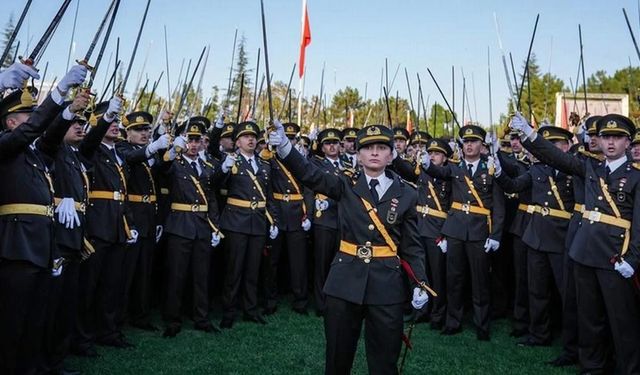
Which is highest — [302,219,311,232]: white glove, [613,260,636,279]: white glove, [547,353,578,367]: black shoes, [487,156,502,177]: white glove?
[487,156,502,177]: white glove

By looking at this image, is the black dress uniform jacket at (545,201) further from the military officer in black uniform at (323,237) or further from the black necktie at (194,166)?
the black necktie at (194,166)

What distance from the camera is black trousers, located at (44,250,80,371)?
540 cm


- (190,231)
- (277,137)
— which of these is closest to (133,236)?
(190,231)

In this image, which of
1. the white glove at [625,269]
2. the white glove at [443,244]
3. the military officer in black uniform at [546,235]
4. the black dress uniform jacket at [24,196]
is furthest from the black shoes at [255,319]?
the white glove at [625,269]

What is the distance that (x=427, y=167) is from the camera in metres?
8.23

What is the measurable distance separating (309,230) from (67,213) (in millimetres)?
4976

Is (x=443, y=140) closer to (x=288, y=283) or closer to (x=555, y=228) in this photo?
(x=555, y=228)

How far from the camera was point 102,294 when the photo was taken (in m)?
6.62

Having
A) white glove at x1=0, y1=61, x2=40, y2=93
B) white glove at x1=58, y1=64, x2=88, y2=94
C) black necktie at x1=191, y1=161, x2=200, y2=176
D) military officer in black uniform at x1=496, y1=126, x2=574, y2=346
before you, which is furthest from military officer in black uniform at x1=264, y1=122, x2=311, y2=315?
white glove at x1=0, y1=61, x2=40, y2=93

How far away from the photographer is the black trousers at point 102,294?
6312 mm

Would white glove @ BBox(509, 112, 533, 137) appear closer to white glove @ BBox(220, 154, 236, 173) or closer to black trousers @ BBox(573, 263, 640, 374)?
black trousers @ BBox(573, 263, 640, 374)

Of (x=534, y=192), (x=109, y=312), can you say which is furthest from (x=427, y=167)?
(x=109, y=312)

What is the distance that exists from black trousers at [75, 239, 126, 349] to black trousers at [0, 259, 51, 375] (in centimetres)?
152

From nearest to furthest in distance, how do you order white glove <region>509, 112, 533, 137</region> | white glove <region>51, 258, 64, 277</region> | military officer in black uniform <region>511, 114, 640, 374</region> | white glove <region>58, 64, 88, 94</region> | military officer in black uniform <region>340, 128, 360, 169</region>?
white glove <region>58, 64, 88, 94</region>, white glove <region>51, 258, 64, 277</region>, military officer in black uniform <region>511, 114, 640, 374</region>, white glove <region>509, 112, 533, 137</region>, military officer in black uniform <region>340, 128, 360, 169</region>
